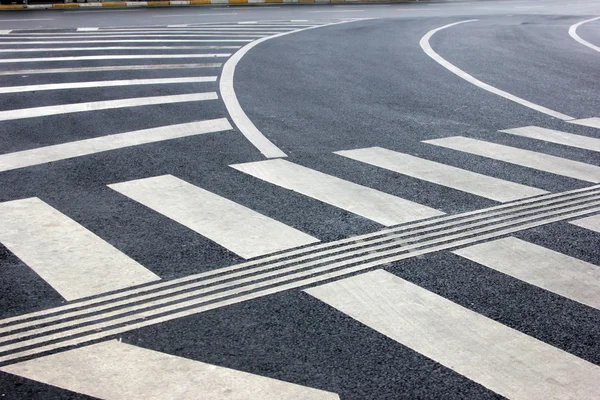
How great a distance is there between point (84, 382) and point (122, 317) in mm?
753

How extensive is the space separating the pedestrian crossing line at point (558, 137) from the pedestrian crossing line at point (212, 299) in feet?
10.2

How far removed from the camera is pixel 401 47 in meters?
17.2

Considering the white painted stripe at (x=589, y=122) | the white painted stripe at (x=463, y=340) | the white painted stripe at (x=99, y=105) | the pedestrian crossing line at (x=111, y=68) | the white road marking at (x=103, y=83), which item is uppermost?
the pedestrian crossing line at (x=111, y=68)

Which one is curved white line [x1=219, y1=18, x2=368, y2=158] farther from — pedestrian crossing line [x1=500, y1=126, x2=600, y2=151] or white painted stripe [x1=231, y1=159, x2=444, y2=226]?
pedestrian crossing line [x1=500, y1=126, x2=600, y2=151]

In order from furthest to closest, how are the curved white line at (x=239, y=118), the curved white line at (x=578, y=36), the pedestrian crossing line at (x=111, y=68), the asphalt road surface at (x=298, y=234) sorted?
the curved white line at (x=578, y=36) < the pedestrian crossing line at (x=111, y=68) < the curved white line at (x=239, y=118) < the asphalt road surface at (x=298, y=234)

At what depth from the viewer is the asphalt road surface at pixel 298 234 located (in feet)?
14.0

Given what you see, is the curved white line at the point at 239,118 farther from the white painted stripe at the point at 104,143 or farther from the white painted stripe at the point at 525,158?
the white painted stripe at the point at 525,158

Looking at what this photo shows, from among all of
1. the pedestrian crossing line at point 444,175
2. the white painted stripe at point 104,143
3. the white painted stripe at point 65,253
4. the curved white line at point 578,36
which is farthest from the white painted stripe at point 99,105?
the curved white line at point 578,36

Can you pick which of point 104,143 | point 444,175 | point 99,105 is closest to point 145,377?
point 444,175

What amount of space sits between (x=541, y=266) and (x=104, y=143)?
531 centimetres

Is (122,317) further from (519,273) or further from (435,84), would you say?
(435,84)

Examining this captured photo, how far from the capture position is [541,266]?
5652mm

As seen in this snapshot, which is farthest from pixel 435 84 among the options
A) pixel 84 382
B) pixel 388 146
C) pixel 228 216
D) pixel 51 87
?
pixel 84 382

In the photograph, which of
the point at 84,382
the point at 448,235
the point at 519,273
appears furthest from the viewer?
the point at 448,235
